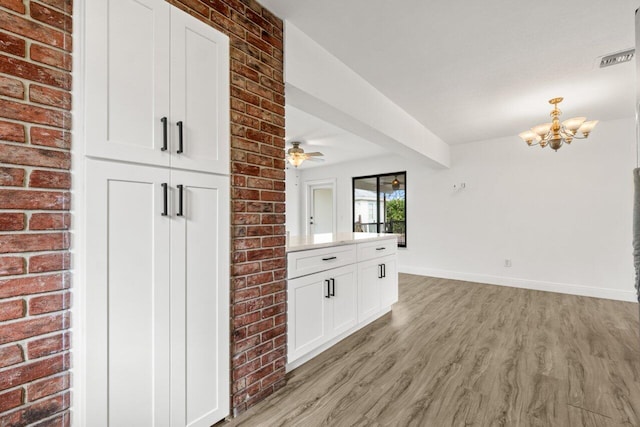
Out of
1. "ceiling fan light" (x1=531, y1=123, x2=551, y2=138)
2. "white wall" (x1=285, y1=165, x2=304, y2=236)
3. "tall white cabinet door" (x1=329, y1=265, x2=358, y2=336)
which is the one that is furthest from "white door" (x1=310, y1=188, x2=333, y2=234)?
"ceiling fan light" (x1=531, y1=123, x2=551, y2=138)

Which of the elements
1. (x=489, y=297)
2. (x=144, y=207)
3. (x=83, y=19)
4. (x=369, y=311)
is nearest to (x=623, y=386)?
(x=369, y=311)

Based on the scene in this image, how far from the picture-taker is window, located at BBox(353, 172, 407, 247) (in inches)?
234

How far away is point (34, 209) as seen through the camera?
0.99 m

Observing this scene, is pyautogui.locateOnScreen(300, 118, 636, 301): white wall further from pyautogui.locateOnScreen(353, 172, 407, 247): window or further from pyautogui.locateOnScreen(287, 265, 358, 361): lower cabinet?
pyautogui.locateOnScreen(287, 265, 358, 361): lower cabinet

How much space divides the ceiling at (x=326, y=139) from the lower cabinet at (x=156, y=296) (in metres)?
2.28

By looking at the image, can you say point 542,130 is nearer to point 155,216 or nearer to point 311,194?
point 155,216

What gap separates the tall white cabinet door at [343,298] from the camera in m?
2.45

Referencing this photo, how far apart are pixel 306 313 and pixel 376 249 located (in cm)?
124

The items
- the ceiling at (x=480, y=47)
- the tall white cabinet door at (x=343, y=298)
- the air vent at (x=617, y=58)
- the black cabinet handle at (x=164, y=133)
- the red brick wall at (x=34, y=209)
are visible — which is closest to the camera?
the red brick wall at (x=34, y=209)

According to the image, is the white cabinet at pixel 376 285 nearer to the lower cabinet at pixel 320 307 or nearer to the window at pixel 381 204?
the lower cabinet at pixel 320 307

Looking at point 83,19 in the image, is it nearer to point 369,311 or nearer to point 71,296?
point 71,296

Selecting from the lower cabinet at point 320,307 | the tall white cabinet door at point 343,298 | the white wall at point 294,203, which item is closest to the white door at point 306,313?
the lower cabinet at point 320,307

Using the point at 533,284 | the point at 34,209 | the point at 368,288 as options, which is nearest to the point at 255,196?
the point at 34,209

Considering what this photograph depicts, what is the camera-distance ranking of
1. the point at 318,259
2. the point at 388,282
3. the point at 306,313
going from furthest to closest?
the point at 388,282
the point at 318,259
the point at 306,313
